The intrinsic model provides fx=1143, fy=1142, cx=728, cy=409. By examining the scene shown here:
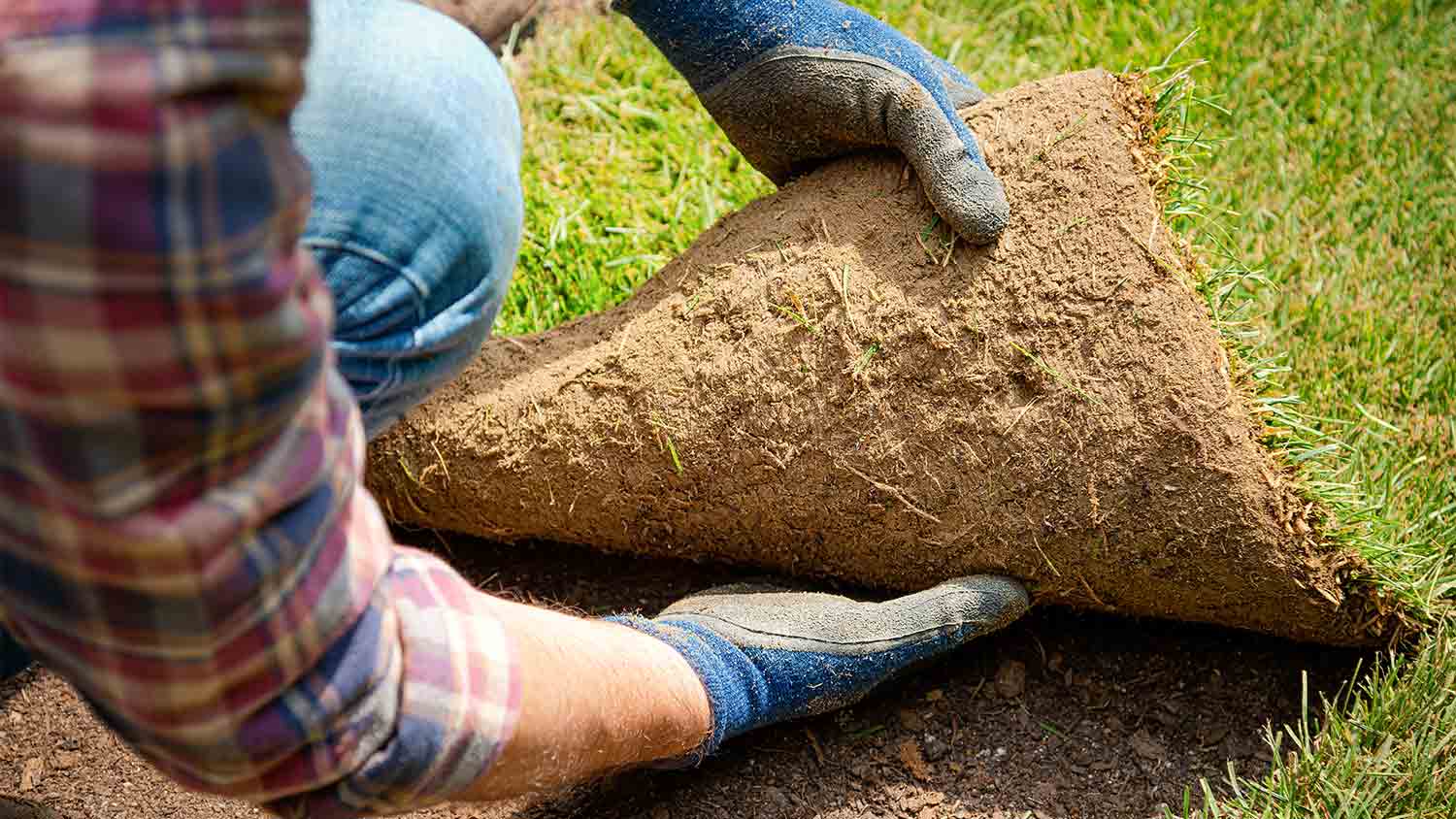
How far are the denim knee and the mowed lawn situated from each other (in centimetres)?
71

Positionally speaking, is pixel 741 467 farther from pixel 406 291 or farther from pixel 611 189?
pixel 611 189

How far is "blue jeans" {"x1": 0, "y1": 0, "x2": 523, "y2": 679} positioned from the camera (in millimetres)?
1113

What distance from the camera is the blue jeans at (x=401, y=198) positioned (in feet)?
3.65

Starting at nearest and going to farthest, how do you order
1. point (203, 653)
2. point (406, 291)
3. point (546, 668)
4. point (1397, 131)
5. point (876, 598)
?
point (203, 653)
point (546, 668)
point (406, 291)
point (876, 598)
point (1397, 131)

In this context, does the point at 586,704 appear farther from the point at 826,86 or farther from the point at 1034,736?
the point at 826,86

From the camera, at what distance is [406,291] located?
113 cm

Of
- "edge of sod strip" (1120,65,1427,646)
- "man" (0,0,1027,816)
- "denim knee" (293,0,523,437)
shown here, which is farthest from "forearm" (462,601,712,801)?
"edge of sod strip" (1120,65,1427,646)

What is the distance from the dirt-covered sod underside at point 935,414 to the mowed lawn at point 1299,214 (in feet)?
0.45

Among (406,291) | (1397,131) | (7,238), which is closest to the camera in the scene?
(7,238)

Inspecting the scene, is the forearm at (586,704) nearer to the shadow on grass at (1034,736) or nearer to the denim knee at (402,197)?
the shadow on grass at (1034,736)

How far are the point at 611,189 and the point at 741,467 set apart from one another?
0.85m

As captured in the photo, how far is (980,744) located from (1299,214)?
1.15m

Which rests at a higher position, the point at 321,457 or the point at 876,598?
the point at 321,457

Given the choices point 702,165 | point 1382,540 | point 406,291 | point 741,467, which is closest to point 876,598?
point 741,467
